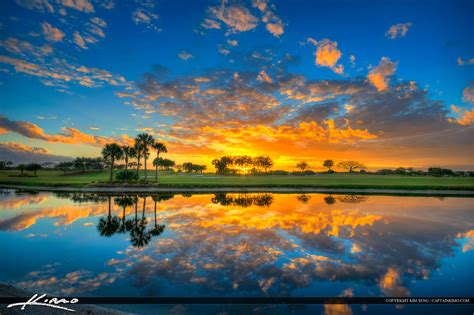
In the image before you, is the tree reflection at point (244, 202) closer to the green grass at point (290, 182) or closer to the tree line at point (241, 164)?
the green grass at point (290, 182)

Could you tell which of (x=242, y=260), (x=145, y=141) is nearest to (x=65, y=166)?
(x=145, y=141)

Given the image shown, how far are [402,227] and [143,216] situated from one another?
26.9 m

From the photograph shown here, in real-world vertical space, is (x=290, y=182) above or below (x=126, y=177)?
below

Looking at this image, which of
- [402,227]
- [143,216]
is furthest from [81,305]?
[402,227]

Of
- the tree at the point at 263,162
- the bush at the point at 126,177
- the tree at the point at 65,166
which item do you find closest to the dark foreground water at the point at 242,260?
the bush at the point at 126,177

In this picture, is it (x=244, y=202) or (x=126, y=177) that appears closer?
(x=244, y=202)

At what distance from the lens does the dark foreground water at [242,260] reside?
29.3 ft

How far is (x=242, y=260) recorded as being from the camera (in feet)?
39.8

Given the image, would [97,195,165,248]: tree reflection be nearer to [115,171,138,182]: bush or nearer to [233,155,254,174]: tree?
[115,171,138,182]: bush

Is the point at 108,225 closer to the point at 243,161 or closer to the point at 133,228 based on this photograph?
the point at 133,228

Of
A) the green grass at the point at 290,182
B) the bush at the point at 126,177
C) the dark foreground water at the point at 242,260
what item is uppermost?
the bush at the point at 126,177

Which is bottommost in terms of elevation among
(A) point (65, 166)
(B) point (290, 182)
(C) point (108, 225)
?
(C) point (108, 225)

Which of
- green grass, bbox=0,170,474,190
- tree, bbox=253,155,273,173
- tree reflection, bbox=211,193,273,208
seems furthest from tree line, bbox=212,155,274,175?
tree reflection, bbox=211,193,273,208

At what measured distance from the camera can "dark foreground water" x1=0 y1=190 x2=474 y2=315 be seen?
352 inches
